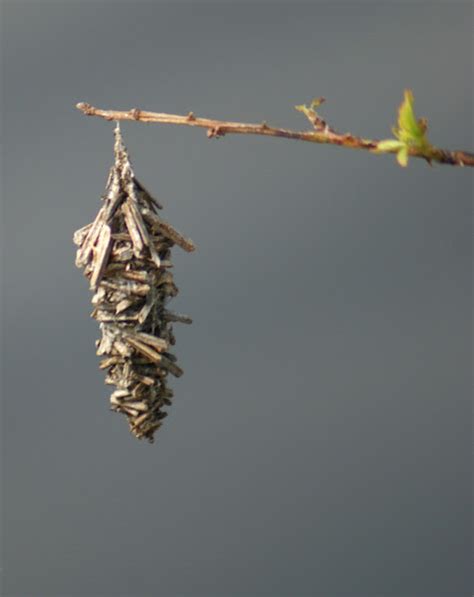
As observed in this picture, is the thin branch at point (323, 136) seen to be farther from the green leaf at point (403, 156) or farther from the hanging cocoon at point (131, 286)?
the hanging cocoon at point (131, 286)

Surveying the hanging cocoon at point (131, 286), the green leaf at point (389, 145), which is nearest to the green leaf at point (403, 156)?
the green leaf at point (389, 145)

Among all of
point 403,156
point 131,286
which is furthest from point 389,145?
point 131,286

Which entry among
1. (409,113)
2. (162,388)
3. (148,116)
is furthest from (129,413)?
(409,113)

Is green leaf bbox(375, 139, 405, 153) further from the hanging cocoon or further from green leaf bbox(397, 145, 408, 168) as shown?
the hanging cocoon

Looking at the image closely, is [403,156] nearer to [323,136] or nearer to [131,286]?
[323,136]

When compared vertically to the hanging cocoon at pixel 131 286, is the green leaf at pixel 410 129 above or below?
above

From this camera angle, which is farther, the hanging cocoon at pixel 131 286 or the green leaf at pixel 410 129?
the hanging cocoon at pixel 131 286
